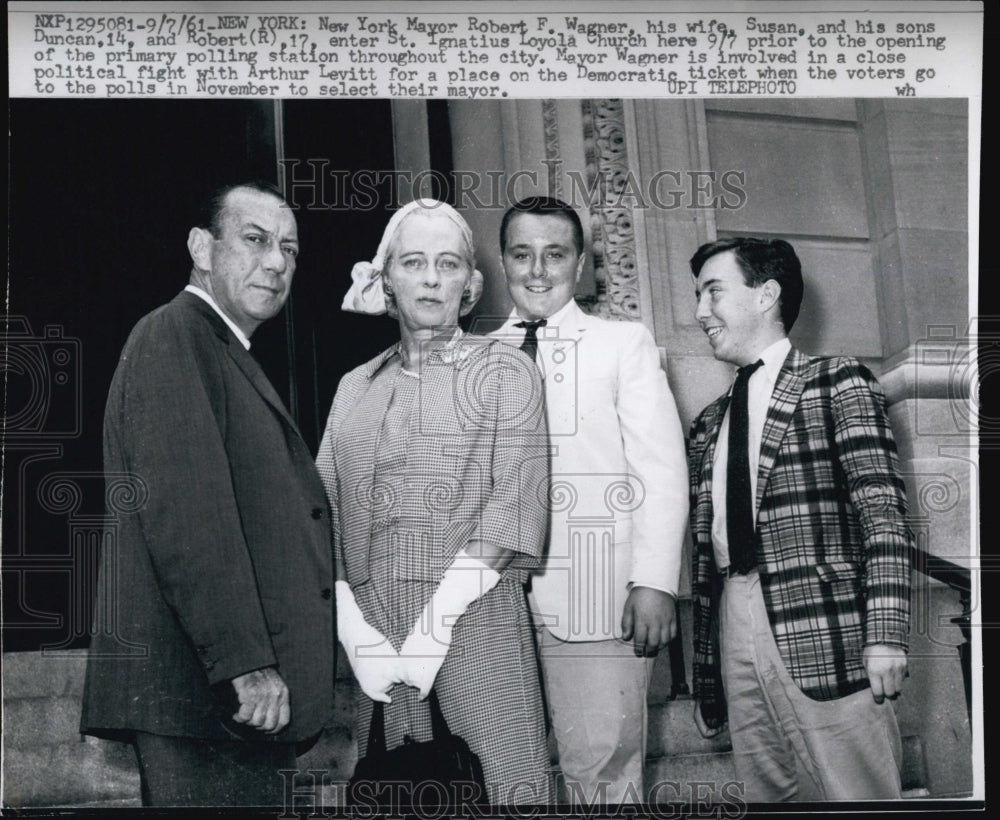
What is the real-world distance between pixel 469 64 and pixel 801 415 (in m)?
1.79

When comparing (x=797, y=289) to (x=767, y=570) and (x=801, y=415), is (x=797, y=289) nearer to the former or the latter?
(x=801, y=415)

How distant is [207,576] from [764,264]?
2.29m

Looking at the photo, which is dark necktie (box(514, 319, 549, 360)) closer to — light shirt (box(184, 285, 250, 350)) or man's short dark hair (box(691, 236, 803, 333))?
man's short dark hair (box(691, 236, 803, 333))

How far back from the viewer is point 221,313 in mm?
5250

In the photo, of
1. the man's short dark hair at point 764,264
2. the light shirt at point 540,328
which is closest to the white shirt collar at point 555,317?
the light shirt at point 540,328

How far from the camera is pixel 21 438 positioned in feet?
17.5

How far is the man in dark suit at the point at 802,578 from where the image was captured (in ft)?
16.6

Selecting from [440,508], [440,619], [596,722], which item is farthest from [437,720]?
[440,508]

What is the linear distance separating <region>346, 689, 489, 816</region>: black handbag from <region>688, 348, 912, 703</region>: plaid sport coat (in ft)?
2.86

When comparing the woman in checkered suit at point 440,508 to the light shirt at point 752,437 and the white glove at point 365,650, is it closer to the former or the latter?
the white glove at point 365,650

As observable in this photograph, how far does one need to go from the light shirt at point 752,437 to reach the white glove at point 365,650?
3.93 feet

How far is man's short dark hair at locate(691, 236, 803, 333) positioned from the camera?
5.46 m

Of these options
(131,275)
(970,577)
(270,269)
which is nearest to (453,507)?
(270,269)

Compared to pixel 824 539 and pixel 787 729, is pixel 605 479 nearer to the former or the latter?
pixel 824 539
